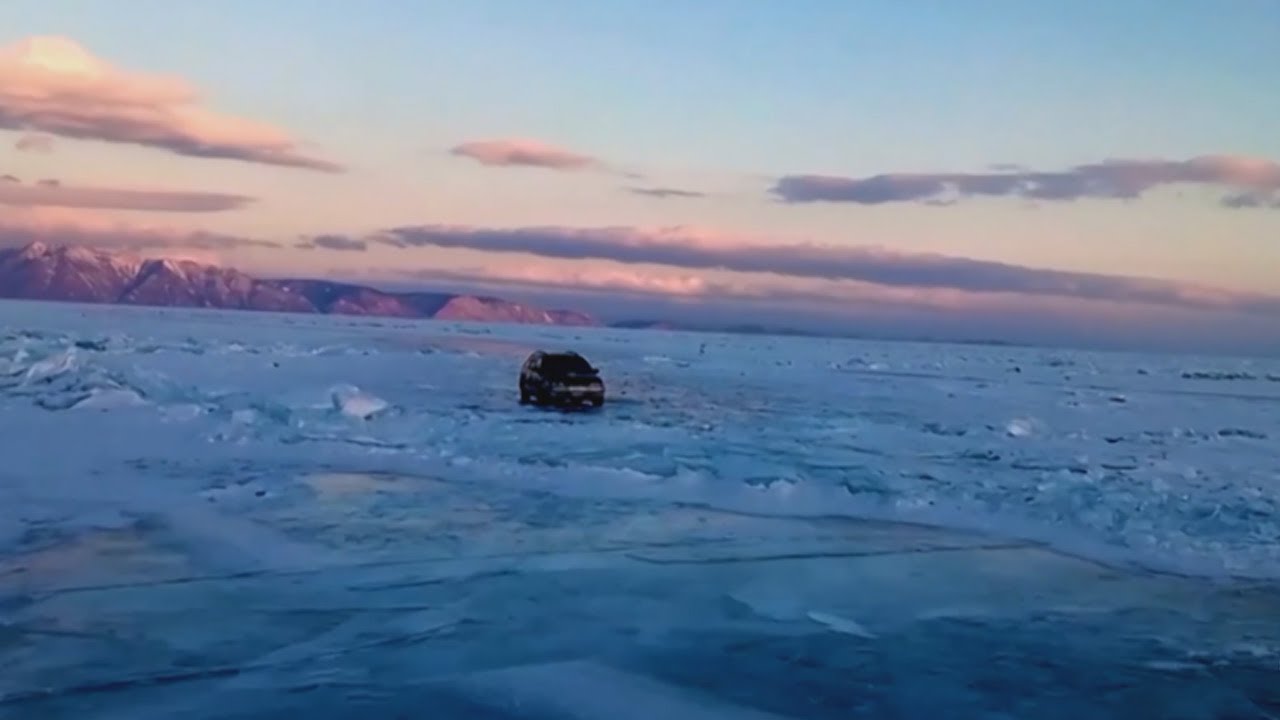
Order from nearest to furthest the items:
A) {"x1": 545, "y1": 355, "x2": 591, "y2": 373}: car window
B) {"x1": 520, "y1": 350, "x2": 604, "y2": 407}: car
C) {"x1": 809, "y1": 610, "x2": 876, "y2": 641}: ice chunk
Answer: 1. {"x1": 809, "y1": 610, "x2": 876, "y2": 641}: ice chunk
2. {"x1": 520, "y1": 350, "x2": 604, "y2": 407}: car
3. {"x1": 545, "y1": 355, "x2": 591, "y2": 373}: car window

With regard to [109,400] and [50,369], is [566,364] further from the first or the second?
[50,369]

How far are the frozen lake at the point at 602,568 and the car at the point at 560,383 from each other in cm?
479

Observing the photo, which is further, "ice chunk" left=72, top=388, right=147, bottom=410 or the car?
the car

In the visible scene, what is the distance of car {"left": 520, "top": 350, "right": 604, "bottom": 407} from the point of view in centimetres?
2911

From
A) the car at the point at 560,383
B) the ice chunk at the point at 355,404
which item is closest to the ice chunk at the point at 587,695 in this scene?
the ice chunk at the point at 355,404

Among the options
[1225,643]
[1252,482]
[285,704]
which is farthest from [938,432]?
[285,704]

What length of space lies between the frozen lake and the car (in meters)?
4.79

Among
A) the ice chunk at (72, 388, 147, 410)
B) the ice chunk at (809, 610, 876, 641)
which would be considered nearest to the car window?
the ice chunk at (72, 388, 147, 410)

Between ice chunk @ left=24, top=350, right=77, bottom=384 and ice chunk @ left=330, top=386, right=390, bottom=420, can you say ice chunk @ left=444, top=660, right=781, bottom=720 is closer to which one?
ice chunk @ left=330, top=386, right=390, bottom=420

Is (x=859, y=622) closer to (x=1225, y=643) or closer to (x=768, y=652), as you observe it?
(x=768, y=652)

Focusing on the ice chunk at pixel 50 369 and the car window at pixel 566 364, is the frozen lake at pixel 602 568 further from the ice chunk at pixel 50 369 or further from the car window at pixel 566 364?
the car window at pixel 566 364

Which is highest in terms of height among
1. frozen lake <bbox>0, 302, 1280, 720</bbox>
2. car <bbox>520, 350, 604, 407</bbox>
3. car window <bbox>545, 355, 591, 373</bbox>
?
car window <bbox>545, 355, 591, 373</bbox>

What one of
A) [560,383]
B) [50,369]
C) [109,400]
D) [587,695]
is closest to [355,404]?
[109,400]

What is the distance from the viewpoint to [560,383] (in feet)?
95.6
